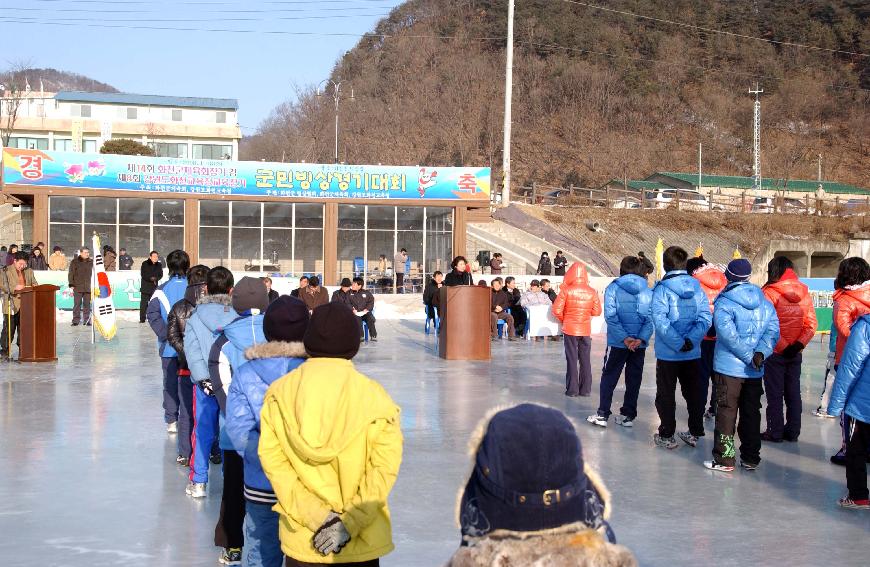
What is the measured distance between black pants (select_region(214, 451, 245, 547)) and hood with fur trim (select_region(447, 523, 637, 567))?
9.92 ft

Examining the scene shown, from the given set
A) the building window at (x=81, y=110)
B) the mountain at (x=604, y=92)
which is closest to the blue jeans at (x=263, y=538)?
the mountain at (x=604, y=92)

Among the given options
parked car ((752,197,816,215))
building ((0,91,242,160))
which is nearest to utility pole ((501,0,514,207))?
parked car ((752,197,816,215))

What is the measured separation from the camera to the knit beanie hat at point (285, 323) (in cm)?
409

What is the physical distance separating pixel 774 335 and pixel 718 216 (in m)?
41.6

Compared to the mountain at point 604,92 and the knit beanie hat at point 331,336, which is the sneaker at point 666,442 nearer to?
the knit beanie hat at point 331,336

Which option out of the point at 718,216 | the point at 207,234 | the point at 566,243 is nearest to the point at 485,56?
the point at 718,216

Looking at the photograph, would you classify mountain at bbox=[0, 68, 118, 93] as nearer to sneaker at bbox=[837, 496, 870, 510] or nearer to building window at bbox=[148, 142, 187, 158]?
building window at bbox=[148, 142, 187, 158]

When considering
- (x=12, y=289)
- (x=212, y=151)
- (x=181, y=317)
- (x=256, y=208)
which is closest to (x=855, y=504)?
(x=181, y=317)

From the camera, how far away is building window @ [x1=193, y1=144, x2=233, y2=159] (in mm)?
64750

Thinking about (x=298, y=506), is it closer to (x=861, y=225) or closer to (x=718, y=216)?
(x=718, y=216)

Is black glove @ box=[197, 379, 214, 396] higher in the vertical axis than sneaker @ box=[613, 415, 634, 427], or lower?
higher

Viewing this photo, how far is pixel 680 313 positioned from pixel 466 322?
7061mm

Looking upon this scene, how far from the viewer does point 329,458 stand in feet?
10.8

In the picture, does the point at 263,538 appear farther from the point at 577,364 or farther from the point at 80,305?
the point at 80,305
